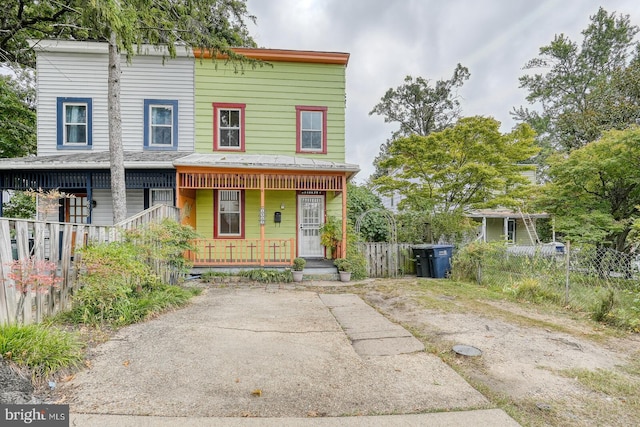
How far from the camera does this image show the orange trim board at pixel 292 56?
10211mm

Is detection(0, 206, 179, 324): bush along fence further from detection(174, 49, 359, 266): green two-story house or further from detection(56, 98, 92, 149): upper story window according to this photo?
detection(56, 98, 92, 149): upper story window

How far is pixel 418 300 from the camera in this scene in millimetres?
6398

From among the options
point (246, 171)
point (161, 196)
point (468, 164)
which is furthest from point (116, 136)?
point (468, 164)

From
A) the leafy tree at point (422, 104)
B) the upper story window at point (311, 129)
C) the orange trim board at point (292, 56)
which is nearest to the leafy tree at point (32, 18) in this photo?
the orange trim board at point (292, 56)

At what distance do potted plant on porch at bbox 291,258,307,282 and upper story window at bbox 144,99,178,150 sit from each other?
5768mm

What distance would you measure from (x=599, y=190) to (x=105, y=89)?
669 inches

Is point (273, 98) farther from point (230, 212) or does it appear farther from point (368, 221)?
point (368, 221)

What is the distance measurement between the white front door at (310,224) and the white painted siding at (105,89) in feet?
14.1

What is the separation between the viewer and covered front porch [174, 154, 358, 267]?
8672 millimetres

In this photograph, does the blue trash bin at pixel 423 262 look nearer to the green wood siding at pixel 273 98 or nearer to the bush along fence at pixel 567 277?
the bush along fence at pixel 567 277

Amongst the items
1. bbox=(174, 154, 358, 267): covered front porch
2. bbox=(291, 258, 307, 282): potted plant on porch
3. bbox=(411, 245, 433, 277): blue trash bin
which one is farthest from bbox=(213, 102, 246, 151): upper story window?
bbox=(411, 245, 433, 277): blue trash bin

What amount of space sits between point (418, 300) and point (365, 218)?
5.51 metres
